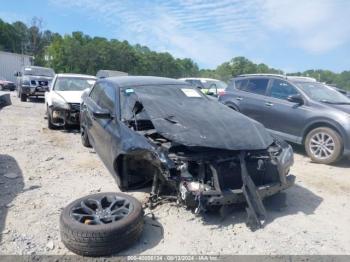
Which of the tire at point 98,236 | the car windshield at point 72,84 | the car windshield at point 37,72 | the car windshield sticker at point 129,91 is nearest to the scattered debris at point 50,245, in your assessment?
the tire at point 98,236

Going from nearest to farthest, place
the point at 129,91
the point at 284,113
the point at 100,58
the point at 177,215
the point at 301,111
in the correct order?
the point at 177,215 → the point at 129,91 → the point at 301,111 → the point at 284,113 → the point at 100,58

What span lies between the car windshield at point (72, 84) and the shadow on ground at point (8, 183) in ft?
12.4

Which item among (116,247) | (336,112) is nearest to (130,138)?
(116,247)

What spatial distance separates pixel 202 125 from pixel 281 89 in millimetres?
4246

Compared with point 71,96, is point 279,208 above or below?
below

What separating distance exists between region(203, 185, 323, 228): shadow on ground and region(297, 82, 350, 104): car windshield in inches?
112

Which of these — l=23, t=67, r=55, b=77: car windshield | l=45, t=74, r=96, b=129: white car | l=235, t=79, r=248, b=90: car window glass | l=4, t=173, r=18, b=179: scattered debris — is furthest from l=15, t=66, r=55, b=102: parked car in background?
l=4, t=173, r=18, b=179: scattered debris

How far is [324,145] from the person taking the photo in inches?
267

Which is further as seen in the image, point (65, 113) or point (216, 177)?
point (65, 113)

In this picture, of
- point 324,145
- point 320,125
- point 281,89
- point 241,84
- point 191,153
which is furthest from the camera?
point 241,84

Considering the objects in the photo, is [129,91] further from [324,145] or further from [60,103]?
[324,145]

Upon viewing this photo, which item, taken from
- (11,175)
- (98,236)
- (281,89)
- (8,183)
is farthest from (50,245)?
(281,89)

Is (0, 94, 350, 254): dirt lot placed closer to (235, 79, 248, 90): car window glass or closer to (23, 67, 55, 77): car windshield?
(235, 79, 248, 90): car window glass

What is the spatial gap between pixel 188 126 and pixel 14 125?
6832 millimetres
